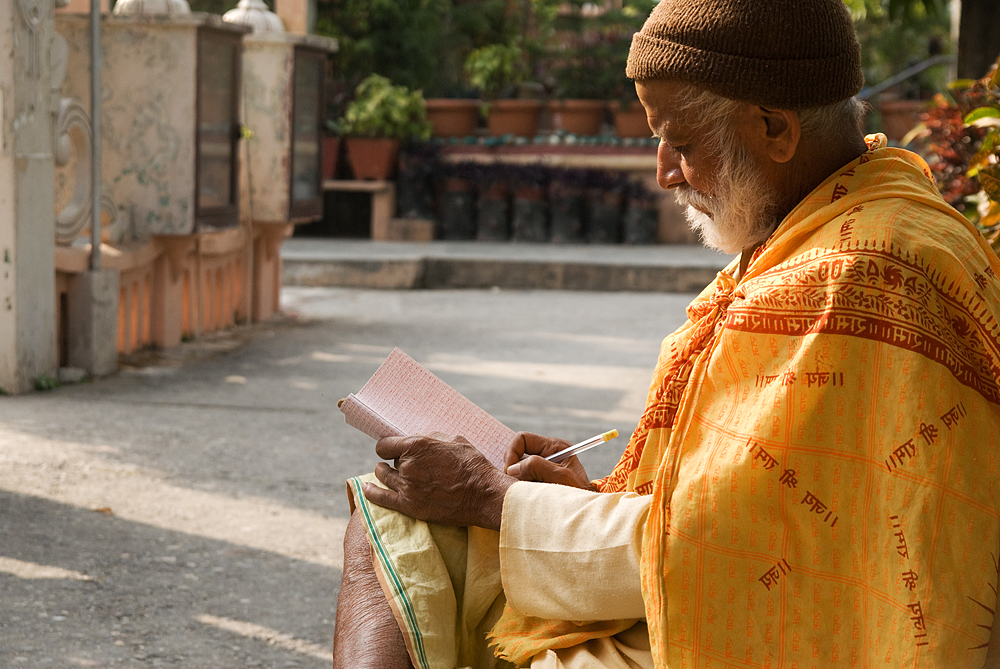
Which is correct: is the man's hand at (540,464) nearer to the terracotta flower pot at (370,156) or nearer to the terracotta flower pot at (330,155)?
the terracotta flower pot at (370,156)

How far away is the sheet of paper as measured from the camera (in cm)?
183

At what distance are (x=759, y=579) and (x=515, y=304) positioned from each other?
6.86m

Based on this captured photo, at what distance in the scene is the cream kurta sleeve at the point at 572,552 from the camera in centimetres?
153

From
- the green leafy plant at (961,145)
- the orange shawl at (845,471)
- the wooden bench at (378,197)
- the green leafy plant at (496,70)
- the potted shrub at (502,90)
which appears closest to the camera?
the orange shawl at (845,471)

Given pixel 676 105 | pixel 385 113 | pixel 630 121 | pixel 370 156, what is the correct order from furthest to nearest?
pixel 630 121 → pixel 370 156 → pixel 385 113 → pixel 676 105

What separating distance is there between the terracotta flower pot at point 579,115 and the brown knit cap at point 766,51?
10431mm

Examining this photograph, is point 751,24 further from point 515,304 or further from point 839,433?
point 515,304

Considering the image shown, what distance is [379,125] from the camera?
10961mm

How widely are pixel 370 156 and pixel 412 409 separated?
31.2ft

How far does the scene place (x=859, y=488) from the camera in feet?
4.48

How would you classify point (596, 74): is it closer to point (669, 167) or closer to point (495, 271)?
point (495, 271)

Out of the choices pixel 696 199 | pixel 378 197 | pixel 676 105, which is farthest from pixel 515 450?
pixel 378 197

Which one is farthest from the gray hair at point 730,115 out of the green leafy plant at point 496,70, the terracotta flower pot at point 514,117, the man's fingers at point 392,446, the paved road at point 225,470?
the green leafy plant at point 496,70

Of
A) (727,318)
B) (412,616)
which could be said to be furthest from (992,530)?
(412,616)
